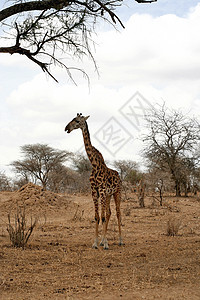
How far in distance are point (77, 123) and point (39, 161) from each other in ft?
71.7

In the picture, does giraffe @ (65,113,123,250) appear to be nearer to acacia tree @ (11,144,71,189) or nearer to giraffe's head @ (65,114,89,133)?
giraffe's head @ (65,114,89,133)

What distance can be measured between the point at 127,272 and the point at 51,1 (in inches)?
188

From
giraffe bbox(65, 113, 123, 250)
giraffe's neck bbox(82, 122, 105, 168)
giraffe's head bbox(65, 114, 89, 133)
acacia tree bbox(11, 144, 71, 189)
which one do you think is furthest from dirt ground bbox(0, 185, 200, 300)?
acacia tree bbox(11, 144, 71, 189)

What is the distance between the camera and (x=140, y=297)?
4008 mm

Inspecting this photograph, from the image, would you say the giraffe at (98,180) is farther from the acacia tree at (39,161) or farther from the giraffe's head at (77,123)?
the acacia tree at (39,161)

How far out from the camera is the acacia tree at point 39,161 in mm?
28609

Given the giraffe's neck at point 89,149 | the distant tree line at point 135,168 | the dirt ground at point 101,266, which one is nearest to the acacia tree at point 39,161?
the distant tree line at point 135,168

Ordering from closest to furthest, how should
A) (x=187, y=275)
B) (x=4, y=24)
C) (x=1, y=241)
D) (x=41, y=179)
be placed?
(x=187, y=275) → (x=4, y=24) → (x=1, y=241) → (x=41, y=179)

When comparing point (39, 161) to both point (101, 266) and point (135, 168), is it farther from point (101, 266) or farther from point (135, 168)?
point (101, 266)

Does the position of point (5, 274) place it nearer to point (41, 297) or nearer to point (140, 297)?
point (41, 297)

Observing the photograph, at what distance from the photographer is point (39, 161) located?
94.8ft

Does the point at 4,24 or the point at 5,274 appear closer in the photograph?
the point at 5,274

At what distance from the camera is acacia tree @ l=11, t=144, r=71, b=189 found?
2861cm

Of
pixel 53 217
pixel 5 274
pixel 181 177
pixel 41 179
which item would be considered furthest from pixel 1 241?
pixel 41 179
